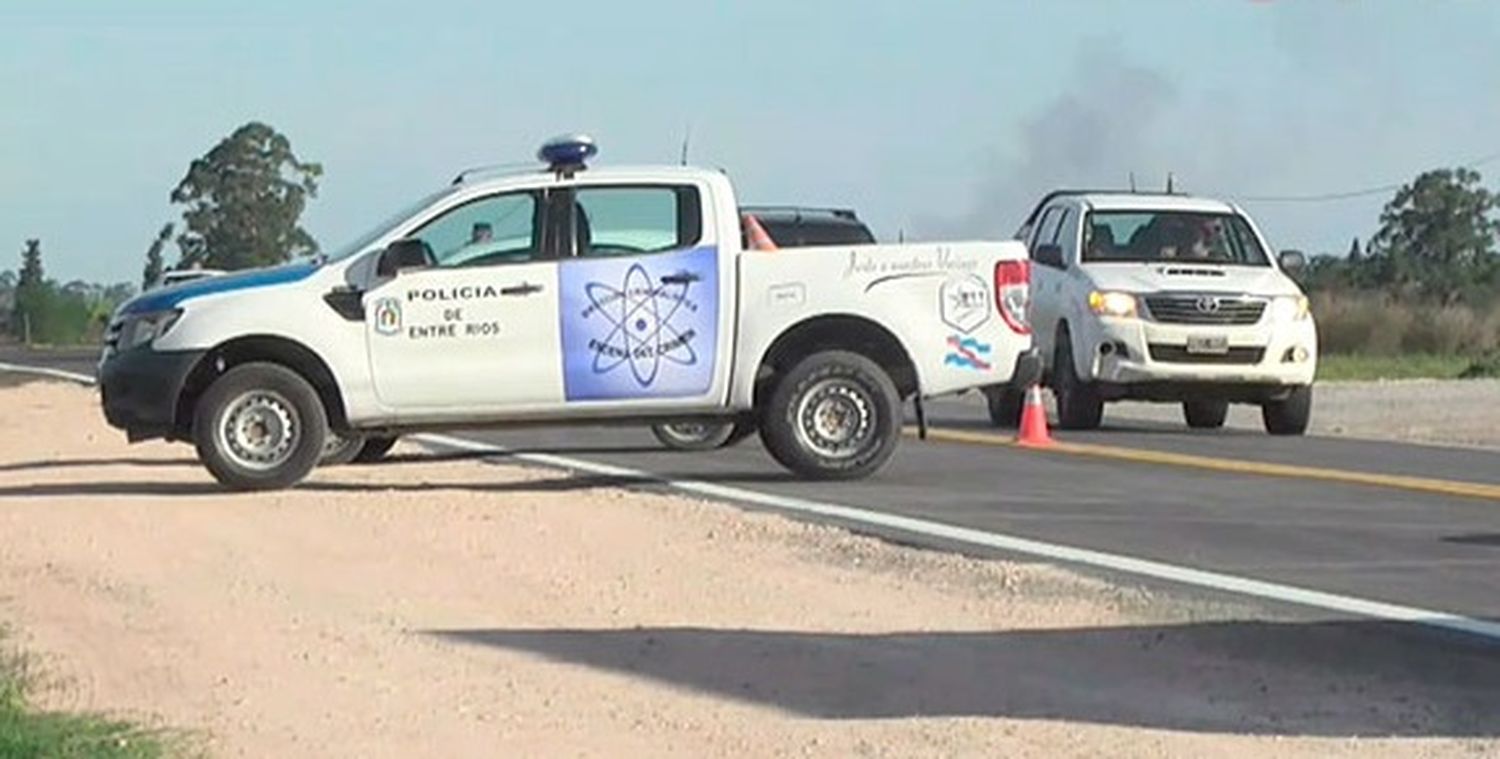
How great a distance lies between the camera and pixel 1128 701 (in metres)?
8.47

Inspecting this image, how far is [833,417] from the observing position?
1574cm

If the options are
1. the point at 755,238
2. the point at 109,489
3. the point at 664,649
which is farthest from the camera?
the point at 109,489

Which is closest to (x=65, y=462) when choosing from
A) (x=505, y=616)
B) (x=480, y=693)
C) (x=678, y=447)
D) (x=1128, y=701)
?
(x=678, y=447)

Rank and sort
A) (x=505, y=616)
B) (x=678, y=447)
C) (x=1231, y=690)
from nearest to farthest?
(x=1231, y=690)
(x=505, y=616)
(x=678, y=447)

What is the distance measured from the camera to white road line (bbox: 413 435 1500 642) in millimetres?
10148

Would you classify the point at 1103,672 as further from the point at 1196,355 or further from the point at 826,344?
the point at 1196,355

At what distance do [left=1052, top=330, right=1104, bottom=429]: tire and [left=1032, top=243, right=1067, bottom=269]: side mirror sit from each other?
0.63 m

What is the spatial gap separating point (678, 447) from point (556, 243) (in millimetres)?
3783

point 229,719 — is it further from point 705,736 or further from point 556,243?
point 556,243

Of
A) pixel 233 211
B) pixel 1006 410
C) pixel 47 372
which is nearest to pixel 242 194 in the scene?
pixel 233 211

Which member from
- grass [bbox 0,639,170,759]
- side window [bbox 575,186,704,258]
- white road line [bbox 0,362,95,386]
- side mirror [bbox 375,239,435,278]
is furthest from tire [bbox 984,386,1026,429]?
white road line [bbox 0,362,95,386]

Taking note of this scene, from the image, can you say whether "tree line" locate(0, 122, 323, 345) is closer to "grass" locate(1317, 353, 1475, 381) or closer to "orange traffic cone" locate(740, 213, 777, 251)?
"grass" locate(1317, 353, 1475, 381)

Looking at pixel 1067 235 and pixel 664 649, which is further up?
pixel 1067 235

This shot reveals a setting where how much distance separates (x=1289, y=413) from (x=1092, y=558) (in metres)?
10.1
